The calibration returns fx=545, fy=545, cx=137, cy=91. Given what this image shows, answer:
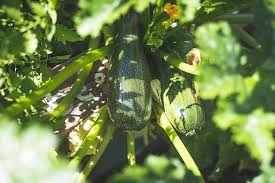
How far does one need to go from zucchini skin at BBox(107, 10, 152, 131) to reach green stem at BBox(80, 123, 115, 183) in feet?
0.27

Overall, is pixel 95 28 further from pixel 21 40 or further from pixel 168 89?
pixel 168 89

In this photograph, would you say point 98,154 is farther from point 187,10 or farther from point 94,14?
point 94,14

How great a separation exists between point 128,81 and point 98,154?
1.10ft

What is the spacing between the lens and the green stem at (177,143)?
2088 millimetres

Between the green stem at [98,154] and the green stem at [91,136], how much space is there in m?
0.04

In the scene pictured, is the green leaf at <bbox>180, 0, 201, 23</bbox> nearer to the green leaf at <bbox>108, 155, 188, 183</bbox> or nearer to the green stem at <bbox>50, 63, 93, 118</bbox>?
the green leaf at <bbox>108, 155, 188, 183</bbox>

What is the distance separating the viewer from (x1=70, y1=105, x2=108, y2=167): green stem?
214cm

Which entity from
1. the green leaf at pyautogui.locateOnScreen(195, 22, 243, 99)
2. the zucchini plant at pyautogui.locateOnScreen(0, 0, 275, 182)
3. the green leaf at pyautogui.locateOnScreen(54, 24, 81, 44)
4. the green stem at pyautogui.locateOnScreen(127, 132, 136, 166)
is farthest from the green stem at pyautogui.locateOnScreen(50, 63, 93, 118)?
the green leaf at pyautogui.locateOnScreen(195, 22, 243, 99)

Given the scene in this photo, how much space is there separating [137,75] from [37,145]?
1.10 metres

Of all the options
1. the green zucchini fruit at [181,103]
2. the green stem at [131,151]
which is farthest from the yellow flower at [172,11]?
the green stem at [131,151]

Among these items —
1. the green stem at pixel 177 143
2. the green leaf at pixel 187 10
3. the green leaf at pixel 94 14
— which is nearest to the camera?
the green leaf at pixel 94 14

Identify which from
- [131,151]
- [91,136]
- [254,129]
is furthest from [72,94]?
[254,129]

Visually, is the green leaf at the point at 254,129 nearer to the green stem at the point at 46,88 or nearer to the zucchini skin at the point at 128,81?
the green stem at the point at 46,88

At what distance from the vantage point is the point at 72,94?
7.71ft
